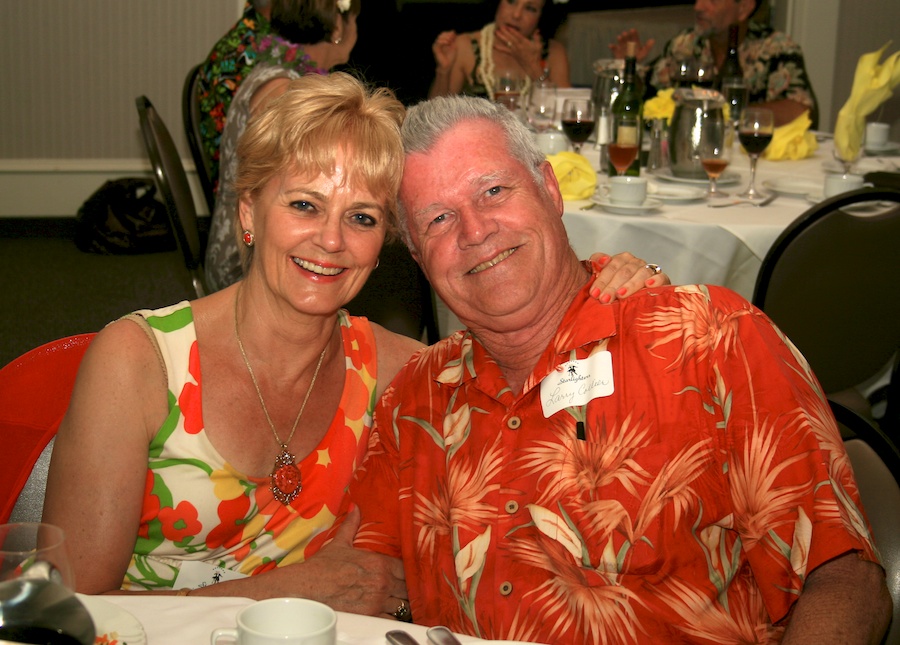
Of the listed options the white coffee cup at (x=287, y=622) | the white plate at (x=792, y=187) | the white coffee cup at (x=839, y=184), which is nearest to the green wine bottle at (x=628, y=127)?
the white plate at (x=792, y=187)

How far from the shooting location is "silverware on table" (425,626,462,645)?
3.25 feet

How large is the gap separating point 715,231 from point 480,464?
1.49 metres

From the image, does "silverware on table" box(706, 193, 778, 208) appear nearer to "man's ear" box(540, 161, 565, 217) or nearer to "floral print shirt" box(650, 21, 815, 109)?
"man's ear" box(540, 161, 565, 217)

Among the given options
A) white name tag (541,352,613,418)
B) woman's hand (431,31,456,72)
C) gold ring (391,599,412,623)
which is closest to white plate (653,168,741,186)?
white name tag (541,352,613,418)

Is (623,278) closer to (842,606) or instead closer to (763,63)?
(842,606)

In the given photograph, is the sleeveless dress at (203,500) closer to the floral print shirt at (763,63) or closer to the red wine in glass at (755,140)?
the red wine in glass at (755,140)

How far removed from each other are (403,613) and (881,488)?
2.67 ft

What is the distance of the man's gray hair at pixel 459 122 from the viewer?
1.65 meters

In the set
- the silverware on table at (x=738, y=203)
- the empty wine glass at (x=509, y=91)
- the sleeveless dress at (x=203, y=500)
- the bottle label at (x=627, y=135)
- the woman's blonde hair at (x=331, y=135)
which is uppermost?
the woman's blonde hair at (x=331, y=135)

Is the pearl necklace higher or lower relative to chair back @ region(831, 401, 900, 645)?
lower

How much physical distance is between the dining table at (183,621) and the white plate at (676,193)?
7.39ft

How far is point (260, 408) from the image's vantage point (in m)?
1.76

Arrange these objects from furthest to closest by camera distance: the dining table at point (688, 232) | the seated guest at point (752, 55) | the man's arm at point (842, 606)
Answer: the seated guest at point (752, 55) → the dining table at point (688, 232) → the man's arm at point (842, 606)

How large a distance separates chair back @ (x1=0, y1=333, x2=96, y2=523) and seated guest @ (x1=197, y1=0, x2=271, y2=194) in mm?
2193
